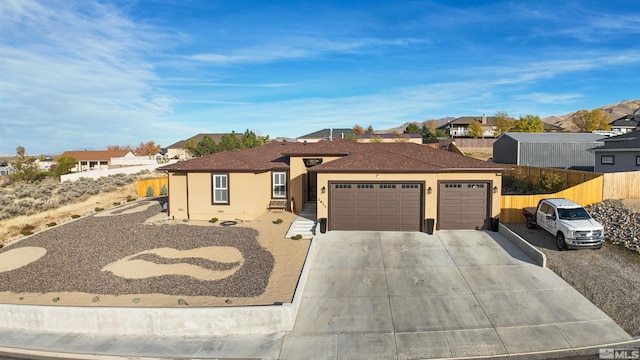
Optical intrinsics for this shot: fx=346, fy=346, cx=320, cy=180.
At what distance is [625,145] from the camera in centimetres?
2583

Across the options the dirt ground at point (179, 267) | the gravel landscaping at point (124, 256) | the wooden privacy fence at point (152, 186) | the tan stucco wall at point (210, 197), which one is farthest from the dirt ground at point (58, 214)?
the tan stucco wall at point (210, 197)

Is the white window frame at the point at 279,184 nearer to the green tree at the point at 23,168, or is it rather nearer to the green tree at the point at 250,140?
the green tree at the point at 250,140

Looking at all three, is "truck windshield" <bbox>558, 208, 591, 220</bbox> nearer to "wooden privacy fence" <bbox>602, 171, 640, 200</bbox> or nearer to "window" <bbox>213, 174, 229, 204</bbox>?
"wooden privacy fence" <bbox>602, 171, 640, 200</bbox>

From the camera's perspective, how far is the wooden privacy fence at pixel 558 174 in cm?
2034

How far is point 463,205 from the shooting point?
17938mm

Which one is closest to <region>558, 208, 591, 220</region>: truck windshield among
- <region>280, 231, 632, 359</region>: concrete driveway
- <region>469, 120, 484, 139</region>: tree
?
<region>280, 231, 632, 359</region>: concrete driveway

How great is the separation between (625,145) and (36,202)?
48654 millimetres

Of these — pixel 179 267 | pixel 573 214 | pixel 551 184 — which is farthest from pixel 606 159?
pixel 179 267

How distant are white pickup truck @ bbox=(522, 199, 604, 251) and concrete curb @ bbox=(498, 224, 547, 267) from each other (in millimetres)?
1291

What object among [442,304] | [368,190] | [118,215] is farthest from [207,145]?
[442,304]

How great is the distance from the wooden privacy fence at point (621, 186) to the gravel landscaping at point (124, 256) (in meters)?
19.1

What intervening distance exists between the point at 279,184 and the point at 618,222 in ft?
60.2

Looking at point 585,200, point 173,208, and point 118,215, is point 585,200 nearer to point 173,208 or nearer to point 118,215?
point 173,208

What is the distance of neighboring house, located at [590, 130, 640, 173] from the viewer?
24938 millimetres
